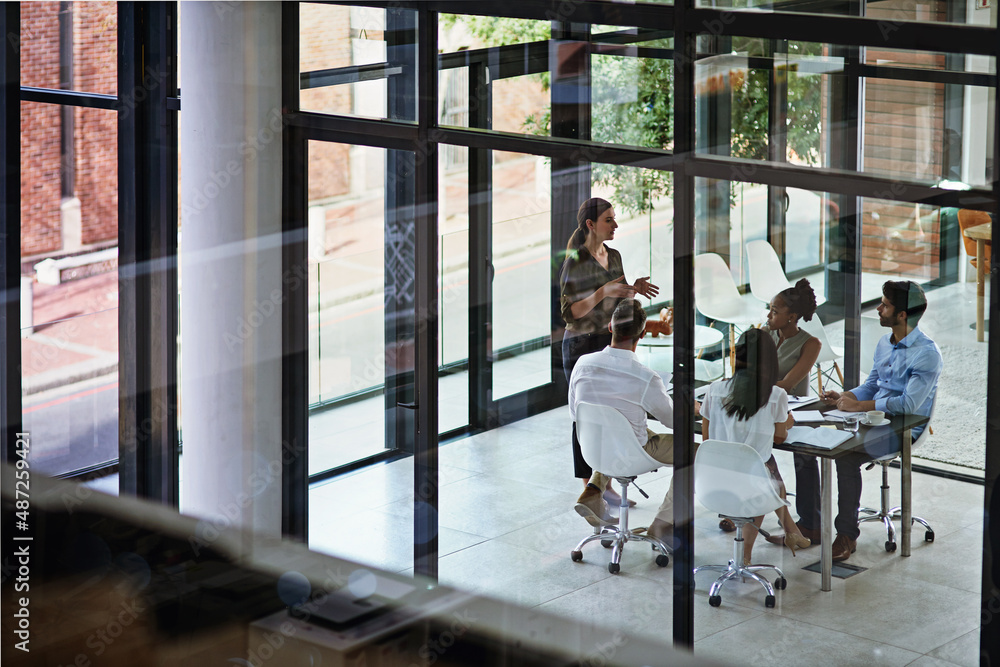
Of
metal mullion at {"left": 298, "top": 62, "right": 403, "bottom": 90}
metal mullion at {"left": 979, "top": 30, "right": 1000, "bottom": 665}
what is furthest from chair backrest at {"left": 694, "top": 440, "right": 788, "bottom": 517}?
metal mullion at {"left": 298, "top": 62, "right": 403, "bottom": 90}

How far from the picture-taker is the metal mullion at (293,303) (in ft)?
17.6

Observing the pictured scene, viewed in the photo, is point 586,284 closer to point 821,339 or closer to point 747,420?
point 747,420

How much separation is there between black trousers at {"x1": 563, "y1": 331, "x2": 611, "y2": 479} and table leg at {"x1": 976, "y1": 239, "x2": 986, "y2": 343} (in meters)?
1.57

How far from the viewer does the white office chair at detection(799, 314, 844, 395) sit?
3.92 m

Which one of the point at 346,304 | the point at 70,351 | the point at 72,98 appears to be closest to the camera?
the point at 346,304

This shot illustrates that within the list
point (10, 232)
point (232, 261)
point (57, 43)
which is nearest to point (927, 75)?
point (232, 261)

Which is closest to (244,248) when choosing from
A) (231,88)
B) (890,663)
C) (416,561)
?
(231,88)

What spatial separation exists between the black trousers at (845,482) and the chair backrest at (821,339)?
0.30 metres

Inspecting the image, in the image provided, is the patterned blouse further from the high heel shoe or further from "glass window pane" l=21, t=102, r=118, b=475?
"glass window pane" l=21, t=102, r=118, b=475

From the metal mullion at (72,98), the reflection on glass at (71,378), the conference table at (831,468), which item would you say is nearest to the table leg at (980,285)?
the conference table at (831,468)

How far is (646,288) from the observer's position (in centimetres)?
437

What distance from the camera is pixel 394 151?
5086 mm

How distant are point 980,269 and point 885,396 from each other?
1.92 ft

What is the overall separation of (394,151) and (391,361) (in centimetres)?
101
